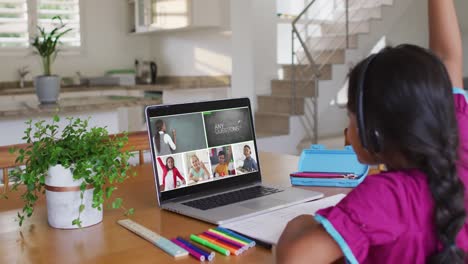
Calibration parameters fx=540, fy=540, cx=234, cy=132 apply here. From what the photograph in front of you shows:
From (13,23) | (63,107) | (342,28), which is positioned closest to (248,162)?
(63,107)

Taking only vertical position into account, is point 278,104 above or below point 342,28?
below

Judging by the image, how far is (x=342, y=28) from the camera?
6.59 m

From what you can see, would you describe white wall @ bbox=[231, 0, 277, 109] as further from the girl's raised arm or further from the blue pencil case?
the girl's raised arm

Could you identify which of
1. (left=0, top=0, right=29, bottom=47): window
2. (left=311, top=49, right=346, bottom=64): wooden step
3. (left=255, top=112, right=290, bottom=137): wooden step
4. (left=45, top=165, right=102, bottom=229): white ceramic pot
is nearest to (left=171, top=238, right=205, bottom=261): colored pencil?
(left=45, top=165, right=102, bottom=229): white ceramic pot

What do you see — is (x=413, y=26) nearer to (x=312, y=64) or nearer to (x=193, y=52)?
(x=312, y=64)

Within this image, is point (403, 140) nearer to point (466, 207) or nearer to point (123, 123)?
point (466, 207)

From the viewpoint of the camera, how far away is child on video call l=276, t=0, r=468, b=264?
2.50 feet

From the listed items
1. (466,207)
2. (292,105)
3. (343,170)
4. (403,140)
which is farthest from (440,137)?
A: (292,105)

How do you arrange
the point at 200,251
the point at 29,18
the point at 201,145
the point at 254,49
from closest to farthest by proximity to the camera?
the point at 200,251
the point at 201,145
the point at 29,18
the point at 254,49

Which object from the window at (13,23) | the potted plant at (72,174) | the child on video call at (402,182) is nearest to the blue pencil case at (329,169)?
the potted plant at (72,174)

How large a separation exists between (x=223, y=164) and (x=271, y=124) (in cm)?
433

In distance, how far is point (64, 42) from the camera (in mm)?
5758

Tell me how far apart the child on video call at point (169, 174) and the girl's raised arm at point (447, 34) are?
0.67 metres

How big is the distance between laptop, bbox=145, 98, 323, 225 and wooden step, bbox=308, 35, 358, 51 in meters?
4.93
